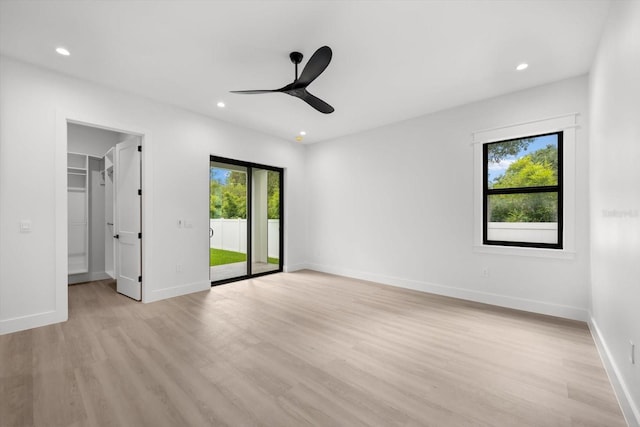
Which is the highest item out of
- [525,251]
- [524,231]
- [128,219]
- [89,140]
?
[89,140]

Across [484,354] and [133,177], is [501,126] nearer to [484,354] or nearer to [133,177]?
[484,354]

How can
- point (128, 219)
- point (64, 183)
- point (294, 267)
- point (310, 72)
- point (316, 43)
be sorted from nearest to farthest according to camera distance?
1. point (310, 72)
2. point (316, 43)
3. point (64, 183)
4. point (128, 219)
5. point (294, 267)

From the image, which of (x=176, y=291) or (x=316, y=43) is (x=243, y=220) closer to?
(x=176, y=291)

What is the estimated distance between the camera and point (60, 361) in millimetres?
2320

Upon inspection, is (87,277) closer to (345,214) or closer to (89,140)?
(89,140)

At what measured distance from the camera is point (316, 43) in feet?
8.66

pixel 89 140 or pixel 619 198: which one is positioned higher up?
pixel 89 140

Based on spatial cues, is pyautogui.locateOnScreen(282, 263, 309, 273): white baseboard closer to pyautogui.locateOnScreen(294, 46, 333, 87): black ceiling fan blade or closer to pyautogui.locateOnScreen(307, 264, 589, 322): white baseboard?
pyautogui.locateOnScreen(307, 264, 589, 322): white baseboard

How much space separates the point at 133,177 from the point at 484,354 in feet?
16.0

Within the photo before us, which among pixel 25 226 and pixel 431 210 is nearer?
pixel 25 226

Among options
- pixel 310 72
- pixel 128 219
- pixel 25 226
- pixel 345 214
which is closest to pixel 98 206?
pixel 128 219

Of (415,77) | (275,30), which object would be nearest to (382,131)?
(415,77)

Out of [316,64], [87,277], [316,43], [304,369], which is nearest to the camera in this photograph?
[304,369]

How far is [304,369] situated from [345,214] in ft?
12.2
